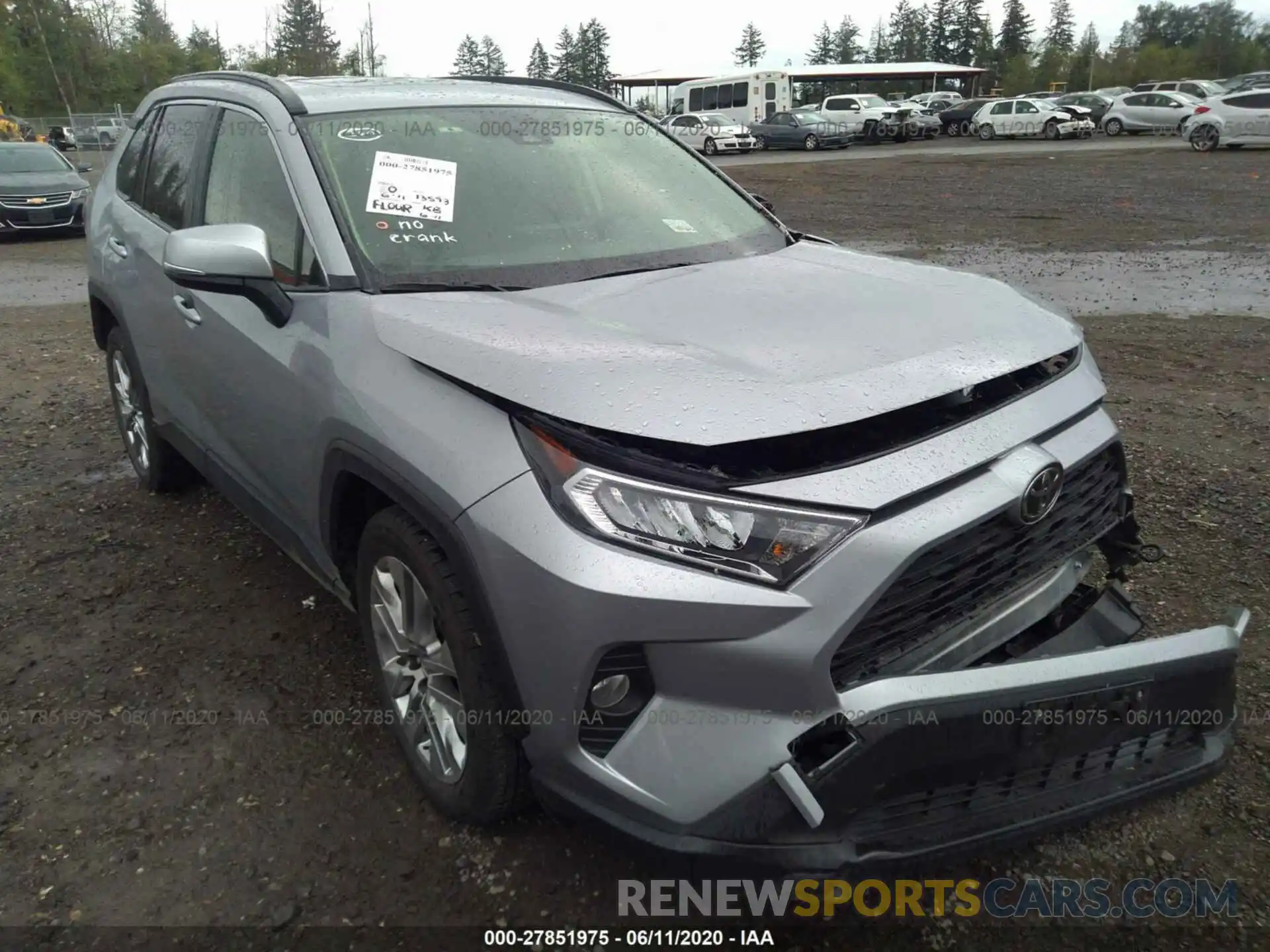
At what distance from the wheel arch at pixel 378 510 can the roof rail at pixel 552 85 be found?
2010 mm

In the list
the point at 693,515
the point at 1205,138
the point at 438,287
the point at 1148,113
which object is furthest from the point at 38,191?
the point at 1148,113

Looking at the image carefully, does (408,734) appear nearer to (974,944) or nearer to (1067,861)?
(974,944)

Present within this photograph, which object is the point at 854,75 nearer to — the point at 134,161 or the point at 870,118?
the point at 870,118

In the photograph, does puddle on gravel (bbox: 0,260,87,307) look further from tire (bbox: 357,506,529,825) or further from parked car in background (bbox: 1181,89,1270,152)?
parked car in background (bbox: 1181,89,1270,152)

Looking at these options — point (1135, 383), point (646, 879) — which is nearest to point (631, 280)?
point (646, 879)

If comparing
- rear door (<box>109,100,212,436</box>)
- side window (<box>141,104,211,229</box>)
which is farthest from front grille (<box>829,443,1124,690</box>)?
side window (<box>141,104,211,229</box>)

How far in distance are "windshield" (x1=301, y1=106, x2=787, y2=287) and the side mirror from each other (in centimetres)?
26

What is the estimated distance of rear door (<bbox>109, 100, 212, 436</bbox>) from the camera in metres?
3.63

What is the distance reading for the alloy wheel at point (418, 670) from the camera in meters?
2.35

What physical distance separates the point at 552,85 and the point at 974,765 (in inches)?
122

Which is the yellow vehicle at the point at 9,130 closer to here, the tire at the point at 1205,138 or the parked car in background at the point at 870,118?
the parked car in background at the point at 870,118

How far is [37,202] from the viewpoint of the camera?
14.8m

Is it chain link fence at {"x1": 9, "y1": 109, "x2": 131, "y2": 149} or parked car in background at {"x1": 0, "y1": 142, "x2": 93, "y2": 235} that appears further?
chain link fence at {"x1": 9, "y1": 109, "x2": 131, "y2": 149}

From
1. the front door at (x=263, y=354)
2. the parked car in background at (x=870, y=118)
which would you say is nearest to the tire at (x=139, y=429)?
the front door at (x=263, y=354)
